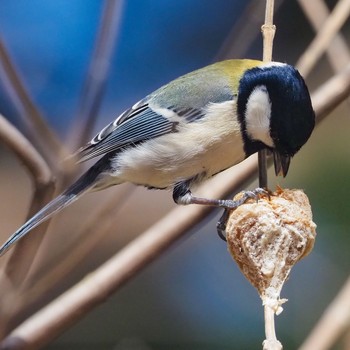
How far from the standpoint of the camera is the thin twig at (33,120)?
74 centimetres

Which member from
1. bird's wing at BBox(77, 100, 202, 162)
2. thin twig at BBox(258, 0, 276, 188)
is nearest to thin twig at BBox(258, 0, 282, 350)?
thin twig at BBox(258, 0, 276, 188)

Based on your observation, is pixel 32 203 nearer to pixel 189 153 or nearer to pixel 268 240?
pixel 189 153

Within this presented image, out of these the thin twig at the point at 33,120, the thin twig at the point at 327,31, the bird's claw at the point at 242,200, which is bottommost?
the bird's claw at the point at 242,200

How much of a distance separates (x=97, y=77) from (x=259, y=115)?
0.69ft

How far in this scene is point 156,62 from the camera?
3.62 feet

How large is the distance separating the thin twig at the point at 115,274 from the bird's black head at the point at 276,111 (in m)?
0.03

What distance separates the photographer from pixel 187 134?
0.78 meters

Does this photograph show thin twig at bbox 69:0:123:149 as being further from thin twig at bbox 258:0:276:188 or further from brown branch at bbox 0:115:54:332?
thin twig at bbox 258:0:276:188

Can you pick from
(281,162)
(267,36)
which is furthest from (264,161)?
(267,36)

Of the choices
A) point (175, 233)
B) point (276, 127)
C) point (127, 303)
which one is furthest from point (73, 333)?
point (276, 127)

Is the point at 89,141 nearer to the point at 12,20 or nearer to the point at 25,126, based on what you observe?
the point at 25,126

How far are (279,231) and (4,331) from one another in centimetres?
38

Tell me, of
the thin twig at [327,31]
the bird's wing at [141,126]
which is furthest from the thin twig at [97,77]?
the thin twig at [327,31]

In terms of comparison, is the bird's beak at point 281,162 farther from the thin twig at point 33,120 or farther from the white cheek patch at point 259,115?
the thin twig at point 33,120
